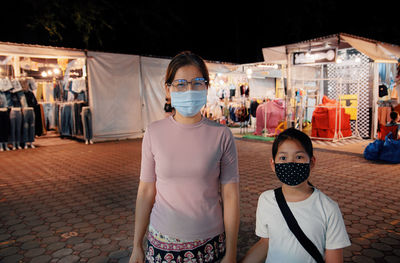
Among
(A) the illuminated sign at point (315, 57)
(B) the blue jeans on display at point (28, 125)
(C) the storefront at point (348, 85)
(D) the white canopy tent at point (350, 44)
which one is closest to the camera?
(D) the white canopy tent at point (350, 44)

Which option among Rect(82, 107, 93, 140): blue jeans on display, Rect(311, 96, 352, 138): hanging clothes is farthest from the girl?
Rect(82, 107, 93, 140): blue jeans on display

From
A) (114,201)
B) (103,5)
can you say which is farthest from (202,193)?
(103,5)

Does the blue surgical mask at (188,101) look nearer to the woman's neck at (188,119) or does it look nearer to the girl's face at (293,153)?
the woman's neck at (188,119)

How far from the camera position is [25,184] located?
5969 millimetres

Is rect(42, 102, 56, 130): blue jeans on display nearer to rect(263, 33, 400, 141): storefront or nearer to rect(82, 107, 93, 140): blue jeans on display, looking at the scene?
rect(82, 107, 93, 140): blue jeans on display

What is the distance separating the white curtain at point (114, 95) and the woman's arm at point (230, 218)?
35.3 ft

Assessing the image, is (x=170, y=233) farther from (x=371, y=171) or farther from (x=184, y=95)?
(x=371, y=171)

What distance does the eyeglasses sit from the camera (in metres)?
1.55

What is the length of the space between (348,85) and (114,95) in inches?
379

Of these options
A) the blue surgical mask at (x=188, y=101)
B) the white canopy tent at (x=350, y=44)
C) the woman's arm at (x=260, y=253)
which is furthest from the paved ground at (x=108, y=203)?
the white canopy tent at (x=350, y=44)

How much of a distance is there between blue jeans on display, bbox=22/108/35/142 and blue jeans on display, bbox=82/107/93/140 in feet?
5.57

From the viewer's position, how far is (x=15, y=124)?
33.2ft

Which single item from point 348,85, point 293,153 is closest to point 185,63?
point 293,153

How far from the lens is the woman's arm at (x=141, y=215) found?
157cm
